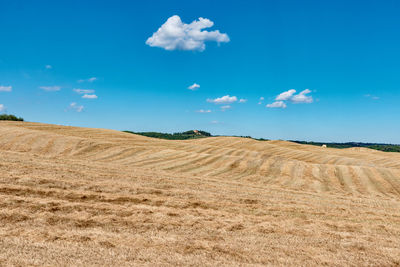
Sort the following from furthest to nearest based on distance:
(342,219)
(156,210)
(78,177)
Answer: (78,177)
(342,219)
(156,210)

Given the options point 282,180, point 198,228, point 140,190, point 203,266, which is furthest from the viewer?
point 282,180

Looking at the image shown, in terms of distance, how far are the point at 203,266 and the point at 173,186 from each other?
10.7 m

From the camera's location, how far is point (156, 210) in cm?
1445

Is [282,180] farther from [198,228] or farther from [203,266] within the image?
[203,266]

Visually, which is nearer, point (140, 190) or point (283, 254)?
point (283, 254)

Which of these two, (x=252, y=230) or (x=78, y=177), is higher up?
(x=78, y=177)

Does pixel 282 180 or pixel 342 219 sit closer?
pixel 342 219

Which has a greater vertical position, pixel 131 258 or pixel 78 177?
pixel 78 177

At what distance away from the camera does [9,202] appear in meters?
13.1

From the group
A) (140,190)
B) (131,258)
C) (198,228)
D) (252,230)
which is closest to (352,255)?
(252,230)

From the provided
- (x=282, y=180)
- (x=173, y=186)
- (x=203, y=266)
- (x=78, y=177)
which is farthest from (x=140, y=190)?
(x=282, y=180)

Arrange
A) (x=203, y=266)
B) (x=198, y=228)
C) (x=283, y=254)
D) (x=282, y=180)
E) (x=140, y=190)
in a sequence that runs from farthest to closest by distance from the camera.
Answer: (x=282, y=180), (x=140, y=190), (x=198, y=228), (x=283, y=254), (x=203, y=266)

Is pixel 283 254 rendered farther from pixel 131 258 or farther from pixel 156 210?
pixel 156 210

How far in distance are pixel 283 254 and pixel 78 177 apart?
13950 millimetres
